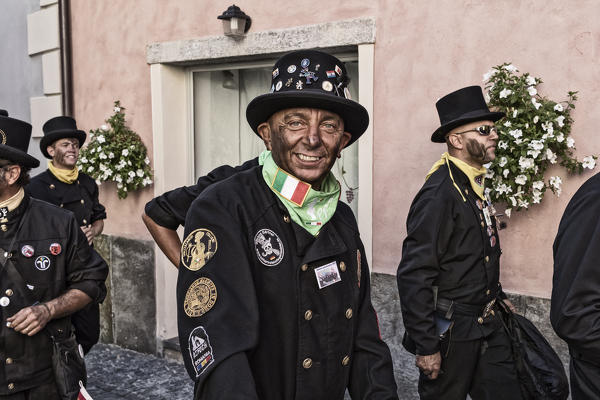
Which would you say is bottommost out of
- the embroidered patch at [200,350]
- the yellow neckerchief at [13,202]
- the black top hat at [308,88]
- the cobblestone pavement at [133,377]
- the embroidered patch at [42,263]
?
the cobblestone pavement at [133,377]

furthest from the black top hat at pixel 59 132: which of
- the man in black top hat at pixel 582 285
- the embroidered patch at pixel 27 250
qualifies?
the man in black top hat at pixel 582 285

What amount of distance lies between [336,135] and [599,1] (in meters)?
2.79

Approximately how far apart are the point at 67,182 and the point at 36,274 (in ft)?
8.68

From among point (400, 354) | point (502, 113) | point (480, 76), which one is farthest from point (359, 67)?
point (400, 354)

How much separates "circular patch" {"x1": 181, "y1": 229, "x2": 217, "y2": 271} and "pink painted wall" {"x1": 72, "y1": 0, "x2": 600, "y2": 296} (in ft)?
10.2

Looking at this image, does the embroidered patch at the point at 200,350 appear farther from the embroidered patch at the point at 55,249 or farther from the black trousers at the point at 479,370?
the black trousers at the point at 479,370

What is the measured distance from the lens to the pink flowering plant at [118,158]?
6.73 metres

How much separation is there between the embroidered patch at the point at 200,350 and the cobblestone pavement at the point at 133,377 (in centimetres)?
391

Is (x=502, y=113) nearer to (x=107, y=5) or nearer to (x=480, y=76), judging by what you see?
(x=480, y=76)

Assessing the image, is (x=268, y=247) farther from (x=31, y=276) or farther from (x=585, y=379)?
(x=31, y=276)

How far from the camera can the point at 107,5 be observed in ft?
23.5

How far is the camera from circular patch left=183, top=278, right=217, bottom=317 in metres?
1.94

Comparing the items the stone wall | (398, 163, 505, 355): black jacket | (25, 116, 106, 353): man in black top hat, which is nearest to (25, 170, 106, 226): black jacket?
(25, 116, 106, 353): man in black top hat

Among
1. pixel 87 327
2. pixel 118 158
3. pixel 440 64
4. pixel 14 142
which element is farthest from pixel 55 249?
pixel 118 158
